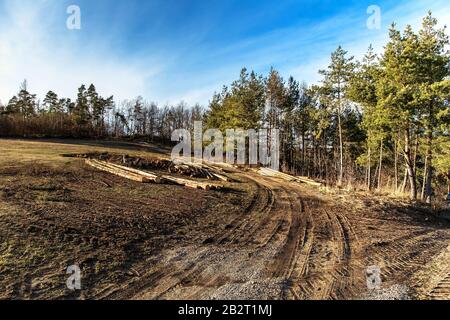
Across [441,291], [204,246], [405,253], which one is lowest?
[405,253]

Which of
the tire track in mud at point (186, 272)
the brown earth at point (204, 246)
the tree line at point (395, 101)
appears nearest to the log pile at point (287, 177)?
the tree line at point (395, 101)

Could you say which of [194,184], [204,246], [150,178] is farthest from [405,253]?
[150,178]

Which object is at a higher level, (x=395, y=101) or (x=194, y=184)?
(x=395, y=101)

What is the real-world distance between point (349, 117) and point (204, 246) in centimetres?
3139

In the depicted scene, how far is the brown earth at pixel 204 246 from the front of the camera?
5277 millimetres

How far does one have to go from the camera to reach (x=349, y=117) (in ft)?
112

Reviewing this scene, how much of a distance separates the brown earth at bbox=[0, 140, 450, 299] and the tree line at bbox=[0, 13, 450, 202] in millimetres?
8835

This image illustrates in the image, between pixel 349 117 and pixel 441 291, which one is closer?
pixel 441 291

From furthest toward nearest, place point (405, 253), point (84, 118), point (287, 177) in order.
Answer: point (84, 118) < point (287, 177) < point (405, 253)

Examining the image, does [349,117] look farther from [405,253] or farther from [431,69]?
[405,253]

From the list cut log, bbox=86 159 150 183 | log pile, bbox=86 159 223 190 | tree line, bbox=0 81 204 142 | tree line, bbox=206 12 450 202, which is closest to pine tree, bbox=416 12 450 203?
tree line, bbox=206 12 450 202

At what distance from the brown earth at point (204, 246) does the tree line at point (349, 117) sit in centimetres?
883
